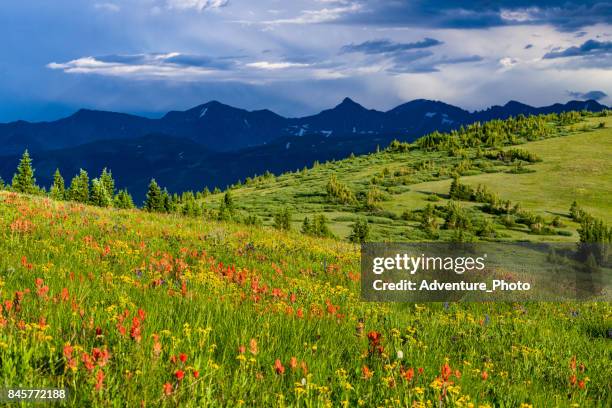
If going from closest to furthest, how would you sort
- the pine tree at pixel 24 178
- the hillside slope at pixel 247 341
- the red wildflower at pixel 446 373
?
the hillside slope at pixel 247 341 → the red wildflower at pixel 446 373 → the pine tree at pixel 24 178

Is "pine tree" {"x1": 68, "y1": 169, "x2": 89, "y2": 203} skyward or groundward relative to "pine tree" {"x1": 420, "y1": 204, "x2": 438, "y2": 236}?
skyward

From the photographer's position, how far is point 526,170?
102 meters

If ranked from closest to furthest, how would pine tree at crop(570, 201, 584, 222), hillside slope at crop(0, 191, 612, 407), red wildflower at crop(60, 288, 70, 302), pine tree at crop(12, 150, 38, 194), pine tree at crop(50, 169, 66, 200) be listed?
hillside slope at crop(0, 191, 612, 407), red wildflower at crop(60, 288, 70, 302), pine tree at crop(570, 201, 584, 222), pine tree at crop(12, 150, 38, 194), pine tree at crop(50, 169, 66, 200)

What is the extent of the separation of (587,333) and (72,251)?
8166 mm

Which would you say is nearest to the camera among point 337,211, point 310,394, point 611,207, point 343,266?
point 310,394

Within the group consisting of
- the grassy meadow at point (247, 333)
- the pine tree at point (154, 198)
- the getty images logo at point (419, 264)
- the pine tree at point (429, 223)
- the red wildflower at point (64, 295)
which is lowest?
the pine tree at point (429, 223)

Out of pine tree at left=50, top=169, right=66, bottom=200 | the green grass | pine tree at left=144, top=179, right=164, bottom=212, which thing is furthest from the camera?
pine tree at left=50, top=169, right=66, bottom=200

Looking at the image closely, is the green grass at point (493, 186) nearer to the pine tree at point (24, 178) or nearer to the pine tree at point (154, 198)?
the pine tree at point (154, 198)

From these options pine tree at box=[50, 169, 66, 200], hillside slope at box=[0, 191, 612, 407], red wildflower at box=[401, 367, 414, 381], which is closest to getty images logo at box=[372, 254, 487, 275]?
hillside slope at box=[0, 191, 612, 407]

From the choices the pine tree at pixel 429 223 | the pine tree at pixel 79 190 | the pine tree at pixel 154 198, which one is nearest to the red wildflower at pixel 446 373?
the pine tree at pixel 429 223

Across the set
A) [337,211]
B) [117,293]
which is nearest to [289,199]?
[337,211]

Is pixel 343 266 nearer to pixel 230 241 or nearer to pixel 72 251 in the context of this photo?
pixel 230 241

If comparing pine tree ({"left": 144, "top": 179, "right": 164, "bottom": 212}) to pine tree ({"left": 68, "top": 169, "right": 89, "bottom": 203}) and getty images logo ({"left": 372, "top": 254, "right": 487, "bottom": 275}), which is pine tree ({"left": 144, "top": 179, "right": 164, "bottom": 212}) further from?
getty images logo ({"left": 372, "top": 254, "right": 487, "bottom": 275})

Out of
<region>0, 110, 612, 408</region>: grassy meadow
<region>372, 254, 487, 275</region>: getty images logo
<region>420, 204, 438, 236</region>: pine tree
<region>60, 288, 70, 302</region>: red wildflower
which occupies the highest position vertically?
<region>60, 288, 70, 302</region>: red wildflower
